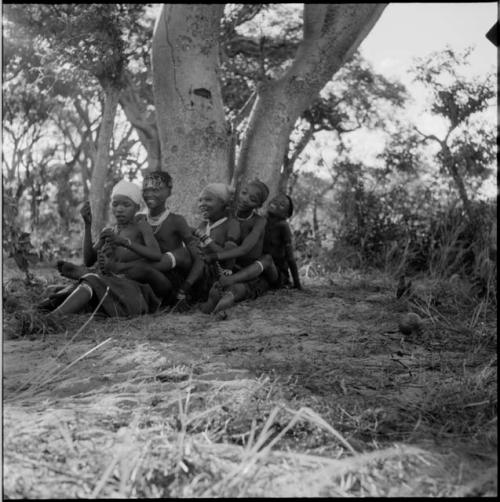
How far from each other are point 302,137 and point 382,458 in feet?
49.6

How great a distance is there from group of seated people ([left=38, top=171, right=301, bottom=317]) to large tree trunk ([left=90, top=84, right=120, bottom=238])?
5.50m

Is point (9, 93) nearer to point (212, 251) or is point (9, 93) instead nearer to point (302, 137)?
point (302, 137)

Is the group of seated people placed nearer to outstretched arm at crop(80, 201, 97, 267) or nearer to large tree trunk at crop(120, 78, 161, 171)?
outstretched arm at crop(80, 201, 97, 267)

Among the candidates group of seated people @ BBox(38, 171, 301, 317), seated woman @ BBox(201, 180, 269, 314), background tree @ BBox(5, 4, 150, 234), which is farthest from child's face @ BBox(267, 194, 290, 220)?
background tree @ BBox(5, 4, 150, 234)

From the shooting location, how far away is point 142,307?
181 inches

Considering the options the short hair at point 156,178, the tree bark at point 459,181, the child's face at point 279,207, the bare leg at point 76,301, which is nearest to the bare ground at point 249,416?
the bare leg at point 76,301

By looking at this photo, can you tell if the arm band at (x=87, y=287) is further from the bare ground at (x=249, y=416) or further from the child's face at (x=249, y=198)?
the child's face at (x=249, y=198)

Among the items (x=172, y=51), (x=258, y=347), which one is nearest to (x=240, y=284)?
(x=258, y=347)

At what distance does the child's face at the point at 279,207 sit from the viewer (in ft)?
20.0

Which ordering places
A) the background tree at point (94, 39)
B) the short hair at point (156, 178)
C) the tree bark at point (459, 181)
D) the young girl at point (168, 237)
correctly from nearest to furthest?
the young girl at point (168, 237)
the short hair at point (156, 178)
the tree bark at point (459, 181)
the background tree at point (94, 39)

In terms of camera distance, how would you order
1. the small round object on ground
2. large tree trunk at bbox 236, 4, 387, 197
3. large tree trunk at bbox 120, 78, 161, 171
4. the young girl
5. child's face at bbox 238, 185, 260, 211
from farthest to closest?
1. large tree trunk at bbox 120, 78, 161, 171
2. large tree trunk at bbox 236, 4, 387, 197
3. child's face at bbox 238, 185, 260, 211
4. the young girl
5. the small round object on ground

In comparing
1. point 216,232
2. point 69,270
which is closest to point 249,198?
point 216,232

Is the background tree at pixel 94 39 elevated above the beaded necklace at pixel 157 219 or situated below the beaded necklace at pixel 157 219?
above

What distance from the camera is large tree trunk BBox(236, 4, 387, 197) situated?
23.6 feet
